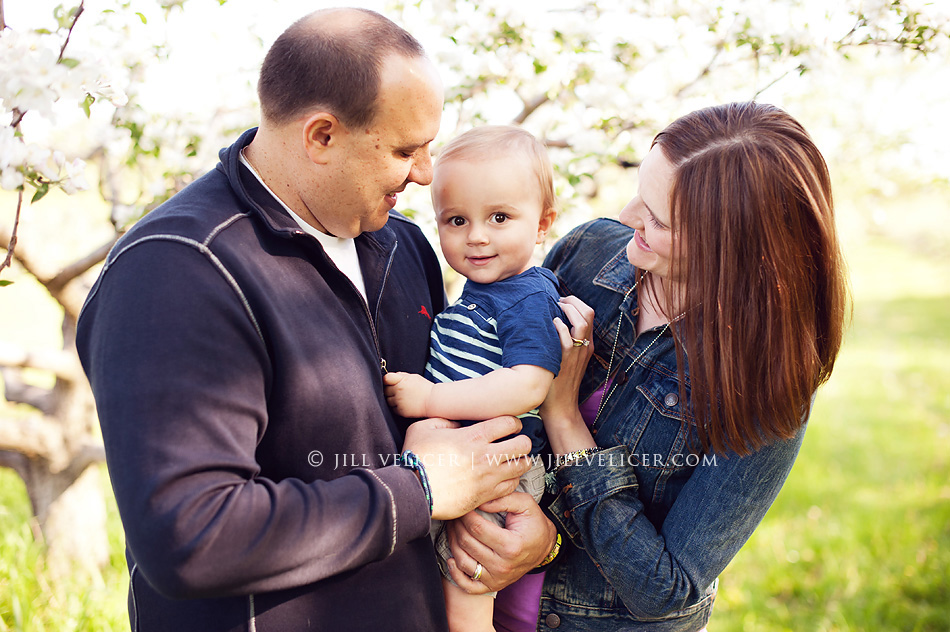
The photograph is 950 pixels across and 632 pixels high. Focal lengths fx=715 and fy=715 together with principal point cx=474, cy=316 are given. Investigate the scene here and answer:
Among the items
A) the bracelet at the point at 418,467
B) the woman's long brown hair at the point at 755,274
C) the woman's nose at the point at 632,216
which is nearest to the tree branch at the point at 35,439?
the bracelet at the point at 418,467

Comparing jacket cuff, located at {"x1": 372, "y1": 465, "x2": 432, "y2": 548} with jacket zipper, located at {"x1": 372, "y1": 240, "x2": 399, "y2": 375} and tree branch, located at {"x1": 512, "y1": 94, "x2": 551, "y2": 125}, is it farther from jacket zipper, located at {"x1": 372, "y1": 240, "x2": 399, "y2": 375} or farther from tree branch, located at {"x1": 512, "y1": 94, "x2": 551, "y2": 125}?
tree branch, located at {"x1": 512, "y1": 94, "x2": 551, "y2": 125}

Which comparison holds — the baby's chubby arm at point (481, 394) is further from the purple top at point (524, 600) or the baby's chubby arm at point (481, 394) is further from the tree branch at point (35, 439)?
the tree branch at point (35, 439)

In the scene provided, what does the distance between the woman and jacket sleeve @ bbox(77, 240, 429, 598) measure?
0.73m

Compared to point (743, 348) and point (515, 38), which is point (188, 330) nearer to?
point (743, 348)

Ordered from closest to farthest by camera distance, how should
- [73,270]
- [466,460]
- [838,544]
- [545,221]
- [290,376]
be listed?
[290,376] < [466,460] < [545,221] < [73,270] < [838,544]

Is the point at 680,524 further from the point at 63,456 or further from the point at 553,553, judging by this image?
the point at 63,456

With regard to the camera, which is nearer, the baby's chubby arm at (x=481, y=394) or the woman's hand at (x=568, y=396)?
the baby's chubby arm at (x=481, y=394)

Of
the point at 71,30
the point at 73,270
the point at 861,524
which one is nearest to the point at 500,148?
the point at 71,30

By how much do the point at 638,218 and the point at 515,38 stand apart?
61.1 inches

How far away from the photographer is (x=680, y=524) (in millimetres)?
1898

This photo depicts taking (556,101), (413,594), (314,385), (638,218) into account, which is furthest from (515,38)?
(413,594)

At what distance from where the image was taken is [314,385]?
1573 mm

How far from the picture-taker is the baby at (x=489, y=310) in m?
1.92

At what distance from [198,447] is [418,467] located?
1.78 feet
